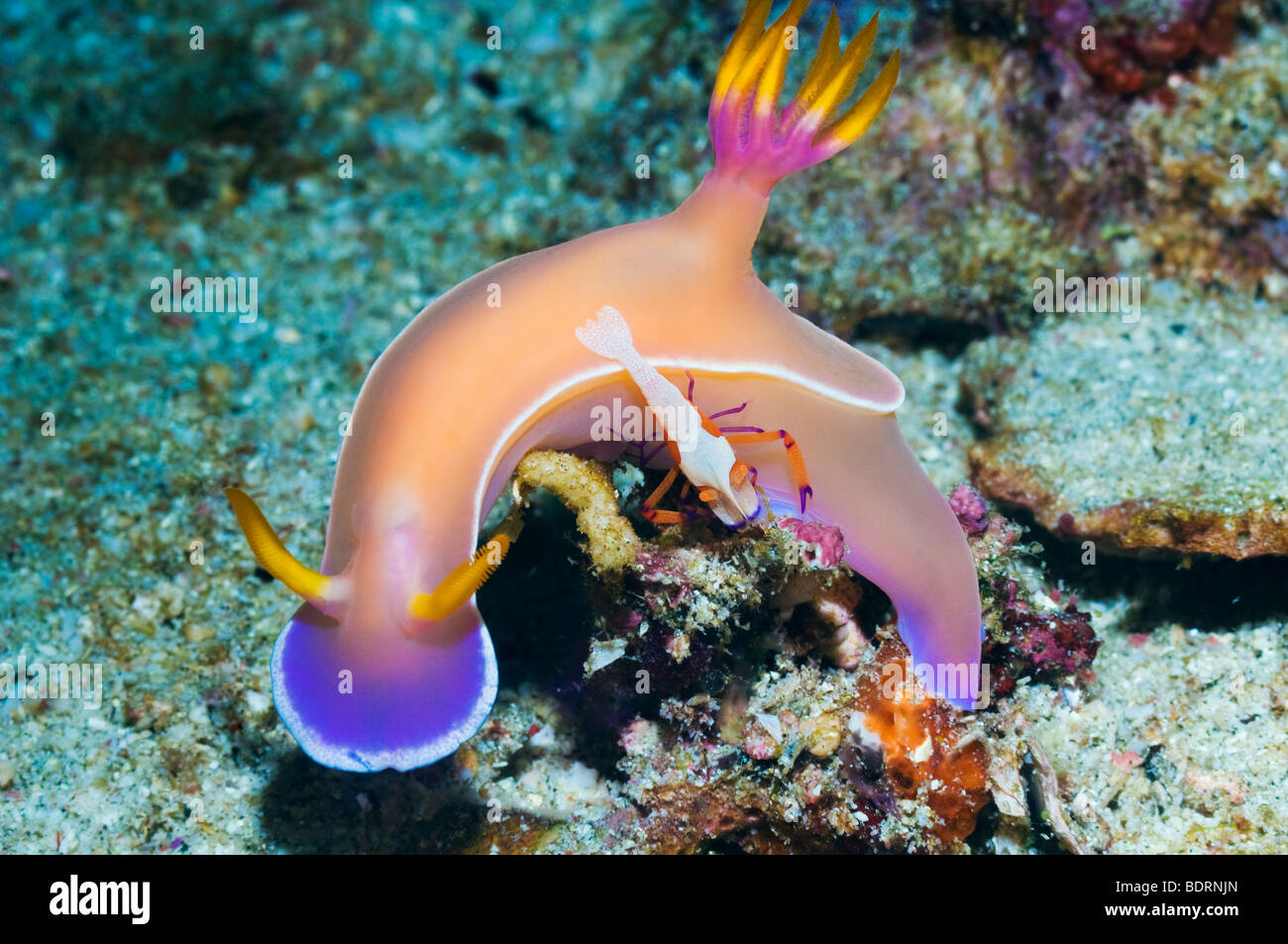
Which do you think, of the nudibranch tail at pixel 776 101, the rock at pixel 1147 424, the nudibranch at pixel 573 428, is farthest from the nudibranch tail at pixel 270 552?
the rock at pixel 1147 424

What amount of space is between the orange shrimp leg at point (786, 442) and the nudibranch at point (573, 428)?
20mm

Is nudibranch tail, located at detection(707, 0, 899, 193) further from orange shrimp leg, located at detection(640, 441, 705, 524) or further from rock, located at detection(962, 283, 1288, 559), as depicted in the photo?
rock, located at detection(962, 283, 1288, 559)

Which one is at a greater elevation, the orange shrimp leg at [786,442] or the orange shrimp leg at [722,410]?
the orange shrimp leg at [722,410]

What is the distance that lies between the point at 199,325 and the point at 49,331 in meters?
0.83

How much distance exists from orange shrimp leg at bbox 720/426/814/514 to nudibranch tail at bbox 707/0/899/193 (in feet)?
2.70

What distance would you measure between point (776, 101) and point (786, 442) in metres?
1.07

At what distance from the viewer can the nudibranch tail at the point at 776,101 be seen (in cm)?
260

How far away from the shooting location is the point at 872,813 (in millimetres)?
2748

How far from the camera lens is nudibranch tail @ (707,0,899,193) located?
2.60m

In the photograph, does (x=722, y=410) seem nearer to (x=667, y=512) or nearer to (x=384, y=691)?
(x=667, y=512)

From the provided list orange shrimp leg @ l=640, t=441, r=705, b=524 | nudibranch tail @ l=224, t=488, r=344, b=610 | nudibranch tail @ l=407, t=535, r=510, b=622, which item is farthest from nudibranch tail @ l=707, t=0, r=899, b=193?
nudibranch tail @ l=224, t=488, r=344, b=610

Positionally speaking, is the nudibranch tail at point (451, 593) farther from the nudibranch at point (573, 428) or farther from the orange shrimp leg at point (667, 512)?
the orange shrimp leg at point (667, 512)
